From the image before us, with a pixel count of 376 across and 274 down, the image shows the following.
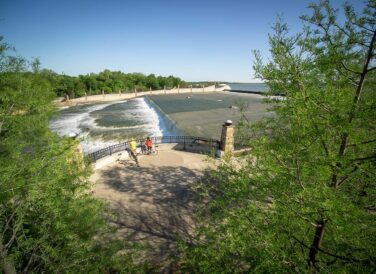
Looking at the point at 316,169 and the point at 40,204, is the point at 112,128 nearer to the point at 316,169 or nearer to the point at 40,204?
the point at 40,204

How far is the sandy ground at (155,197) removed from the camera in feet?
26.0

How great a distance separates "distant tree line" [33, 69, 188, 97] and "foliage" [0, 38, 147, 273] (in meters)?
70.1

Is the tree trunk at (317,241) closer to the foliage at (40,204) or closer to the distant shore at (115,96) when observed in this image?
the foliage at (40,204)

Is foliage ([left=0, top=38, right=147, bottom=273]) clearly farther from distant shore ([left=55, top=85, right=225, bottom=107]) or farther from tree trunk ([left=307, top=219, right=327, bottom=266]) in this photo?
distant shore ([left=55, top=85, right=225, bottom=107])

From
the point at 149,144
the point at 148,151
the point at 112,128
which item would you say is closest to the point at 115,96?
the point at 112,128

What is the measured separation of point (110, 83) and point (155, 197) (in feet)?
332

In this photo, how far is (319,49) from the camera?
4.59 m

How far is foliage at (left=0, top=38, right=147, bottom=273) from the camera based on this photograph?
452cm

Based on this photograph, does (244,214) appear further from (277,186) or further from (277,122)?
(277,122)

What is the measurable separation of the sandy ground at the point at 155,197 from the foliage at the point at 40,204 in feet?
6.45

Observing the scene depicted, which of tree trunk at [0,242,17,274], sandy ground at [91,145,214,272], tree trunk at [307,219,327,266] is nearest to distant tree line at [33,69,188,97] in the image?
sandy ground at [91,145,214,272]

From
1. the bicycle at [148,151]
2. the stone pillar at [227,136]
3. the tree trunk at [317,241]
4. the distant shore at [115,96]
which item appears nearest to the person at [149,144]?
the bicycle at [148,151]

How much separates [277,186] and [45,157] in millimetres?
5404

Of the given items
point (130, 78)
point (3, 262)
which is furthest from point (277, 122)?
point (130, 78)
